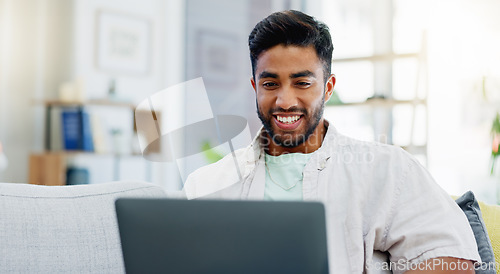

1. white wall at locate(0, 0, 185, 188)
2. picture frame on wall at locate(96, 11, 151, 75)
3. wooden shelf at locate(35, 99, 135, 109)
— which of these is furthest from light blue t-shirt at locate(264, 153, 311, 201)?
picture frame on wall at locate(96, 11, 151, 75)

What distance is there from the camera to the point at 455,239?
1.14 metres

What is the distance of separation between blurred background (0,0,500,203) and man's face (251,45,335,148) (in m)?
2.00

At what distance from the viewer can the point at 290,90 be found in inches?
52.6

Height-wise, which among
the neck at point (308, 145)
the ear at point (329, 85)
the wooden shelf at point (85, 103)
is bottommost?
the wooden shelf at point (85, 103)

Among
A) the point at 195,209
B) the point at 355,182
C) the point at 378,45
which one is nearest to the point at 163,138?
the point at 378,45

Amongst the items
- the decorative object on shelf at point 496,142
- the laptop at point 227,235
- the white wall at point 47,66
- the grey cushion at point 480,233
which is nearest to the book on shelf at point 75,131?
the white wall at point 47,66

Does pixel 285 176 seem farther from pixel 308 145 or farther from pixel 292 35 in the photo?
pixel 292 35

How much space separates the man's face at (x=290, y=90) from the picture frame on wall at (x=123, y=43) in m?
3.53

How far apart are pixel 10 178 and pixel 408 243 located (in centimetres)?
376

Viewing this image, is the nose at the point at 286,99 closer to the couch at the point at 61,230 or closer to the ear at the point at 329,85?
the ear at the point at 329,85

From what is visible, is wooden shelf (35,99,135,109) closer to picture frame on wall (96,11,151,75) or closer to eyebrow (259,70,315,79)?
picture frame on wall (96,11,151,75)

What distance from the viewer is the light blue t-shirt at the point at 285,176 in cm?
136

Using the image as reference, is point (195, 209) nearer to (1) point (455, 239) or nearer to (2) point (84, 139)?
(1) point (455, 239)

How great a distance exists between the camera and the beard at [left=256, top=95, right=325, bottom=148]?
135 cm
